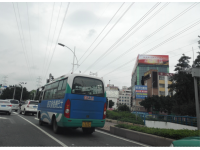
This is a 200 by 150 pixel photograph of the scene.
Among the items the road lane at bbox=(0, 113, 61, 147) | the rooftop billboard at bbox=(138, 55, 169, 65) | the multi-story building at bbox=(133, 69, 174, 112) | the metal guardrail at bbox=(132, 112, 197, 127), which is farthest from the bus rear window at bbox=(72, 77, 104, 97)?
the rooftop billboard at bbox=(138, 55, 169, 65)

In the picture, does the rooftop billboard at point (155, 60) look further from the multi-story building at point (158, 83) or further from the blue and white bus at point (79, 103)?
the blue and white bus at point (79, 103)

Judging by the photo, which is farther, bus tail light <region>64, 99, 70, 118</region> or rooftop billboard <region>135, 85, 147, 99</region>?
rooftop billboard <region>135, 85, 147, 99</region>

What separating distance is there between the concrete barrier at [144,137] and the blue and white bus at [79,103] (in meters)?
1.28

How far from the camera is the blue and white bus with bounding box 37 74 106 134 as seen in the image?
25.1ft

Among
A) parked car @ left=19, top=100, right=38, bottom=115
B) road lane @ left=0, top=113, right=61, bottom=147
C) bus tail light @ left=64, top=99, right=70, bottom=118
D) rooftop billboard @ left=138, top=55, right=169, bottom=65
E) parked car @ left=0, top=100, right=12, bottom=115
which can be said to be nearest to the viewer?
road lane @ left=0, top=113, right=61, bottom=147

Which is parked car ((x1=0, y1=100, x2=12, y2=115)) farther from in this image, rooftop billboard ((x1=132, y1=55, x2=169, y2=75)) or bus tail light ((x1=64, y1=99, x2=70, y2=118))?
rooftop billboard ((x1=132, y1=55, x2=169, y2=75))

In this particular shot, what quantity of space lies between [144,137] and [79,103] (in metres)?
3.14

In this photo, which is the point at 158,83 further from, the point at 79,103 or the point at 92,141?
the point at 92,141

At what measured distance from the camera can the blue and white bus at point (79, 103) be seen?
764cm

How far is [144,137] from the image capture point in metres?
7.13

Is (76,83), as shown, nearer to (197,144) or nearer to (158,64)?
(197,144)

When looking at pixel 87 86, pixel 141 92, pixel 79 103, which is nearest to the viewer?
pixel 79 103

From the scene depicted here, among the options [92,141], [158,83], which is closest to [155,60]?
[158,83]

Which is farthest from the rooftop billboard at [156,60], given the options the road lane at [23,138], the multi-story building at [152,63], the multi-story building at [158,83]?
the road lane at [23,138]
